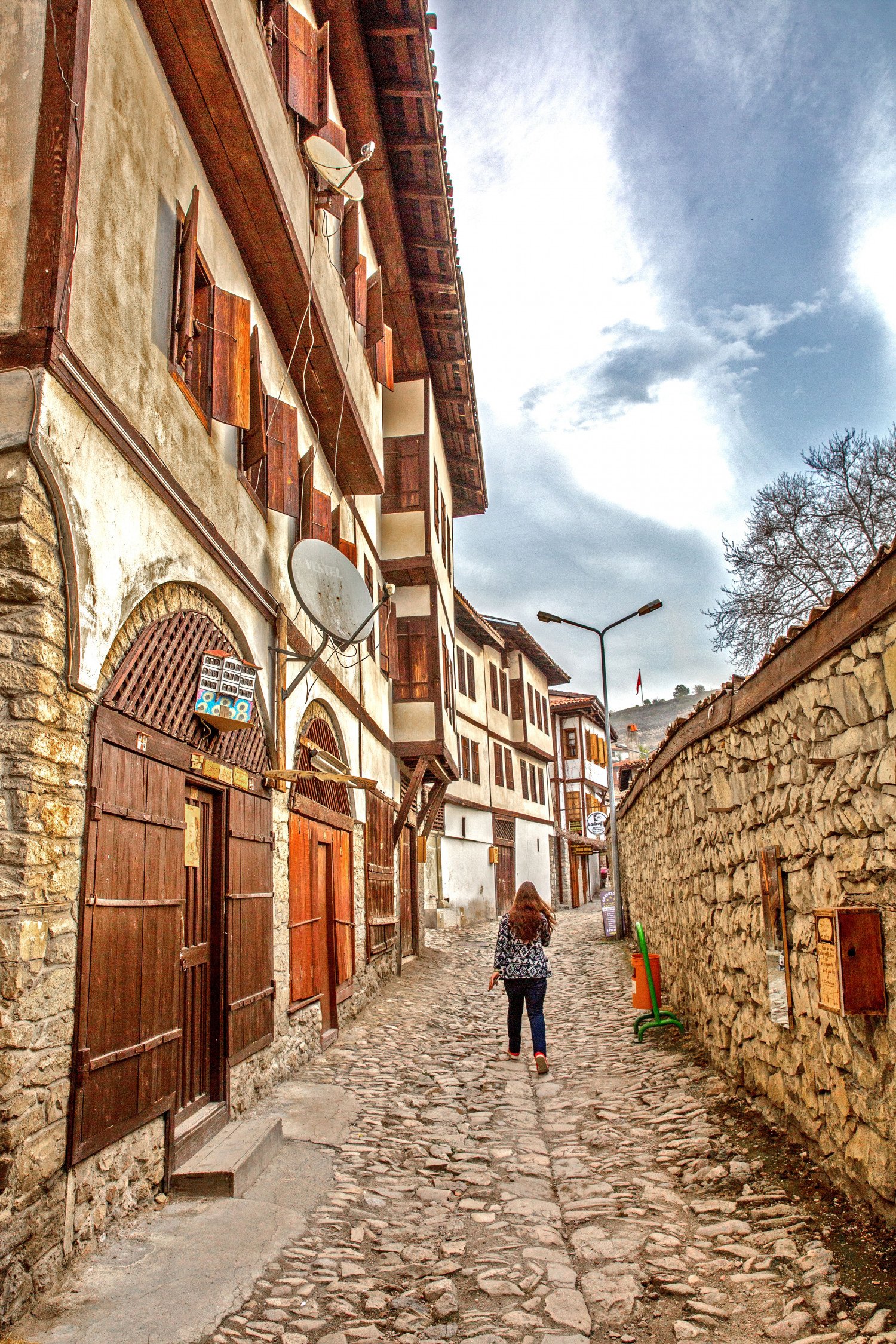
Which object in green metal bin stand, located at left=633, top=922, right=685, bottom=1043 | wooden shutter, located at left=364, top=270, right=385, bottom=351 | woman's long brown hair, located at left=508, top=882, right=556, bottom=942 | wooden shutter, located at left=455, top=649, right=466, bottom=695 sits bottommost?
green metal bin stand, located at left=633, top=922, right=685, bottom=1043

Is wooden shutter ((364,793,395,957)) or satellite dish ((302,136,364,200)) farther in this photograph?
wooden shutter ((364,793,395,957))

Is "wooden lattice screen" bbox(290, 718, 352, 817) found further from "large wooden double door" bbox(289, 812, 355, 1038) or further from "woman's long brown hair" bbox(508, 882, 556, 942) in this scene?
"woman's long brown hair" bbox(508, 882, 556, 942)

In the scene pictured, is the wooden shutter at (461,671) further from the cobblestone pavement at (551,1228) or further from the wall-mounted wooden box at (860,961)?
the wall-mounted wooden box at (860,961)

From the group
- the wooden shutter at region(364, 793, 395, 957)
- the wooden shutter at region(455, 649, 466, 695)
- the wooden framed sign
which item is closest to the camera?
the wooden framed sign

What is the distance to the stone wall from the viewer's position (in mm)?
3459

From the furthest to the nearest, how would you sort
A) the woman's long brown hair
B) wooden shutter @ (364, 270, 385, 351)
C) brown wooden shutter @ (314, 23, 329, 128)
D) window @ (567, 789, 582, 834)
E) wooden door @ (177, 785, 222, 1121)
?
window @ (567, 789, 582, 834) < wooden shutter @ (364, 270, 385, 351) < brown wooden shutter @ (314, 23, 329, 128) < the woman's long brown hair < wooden door @ (177, 785, 222, 1121)

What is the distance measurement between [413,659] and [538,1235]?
430 inches

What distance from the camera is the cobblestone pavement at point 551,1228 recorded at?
3135 mm

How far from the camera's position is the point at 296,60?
7.66 m

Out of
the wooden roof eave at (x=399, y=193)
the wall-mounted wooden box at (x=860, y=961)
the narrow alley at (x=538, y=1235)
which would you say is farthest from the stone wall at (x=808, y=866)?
the wooden roof eave at (x=399, y=193)

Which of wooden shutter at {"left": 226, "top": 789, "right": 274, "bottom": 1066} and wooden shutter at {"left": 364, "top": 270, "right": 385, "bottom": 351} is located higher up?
wooden shutter at {"left": 364, "top": 270, "right": 385, "bottom": 351}

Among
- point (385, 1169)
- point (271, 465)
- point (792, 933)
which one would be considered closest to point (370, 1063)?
point (385, 1169)

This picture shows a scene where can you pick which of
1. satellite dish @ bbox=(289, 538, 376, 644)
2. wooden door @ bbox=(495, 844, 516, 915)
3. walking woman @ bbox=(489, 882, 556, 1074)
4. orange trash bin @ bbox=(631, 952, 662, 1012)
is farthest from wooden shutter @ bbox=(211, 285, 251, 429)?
wooden door @ bbox=(495, 844, 516, 915)

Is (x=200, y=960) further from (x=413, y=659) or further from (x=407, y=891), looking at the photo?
(x=407, y=891)
